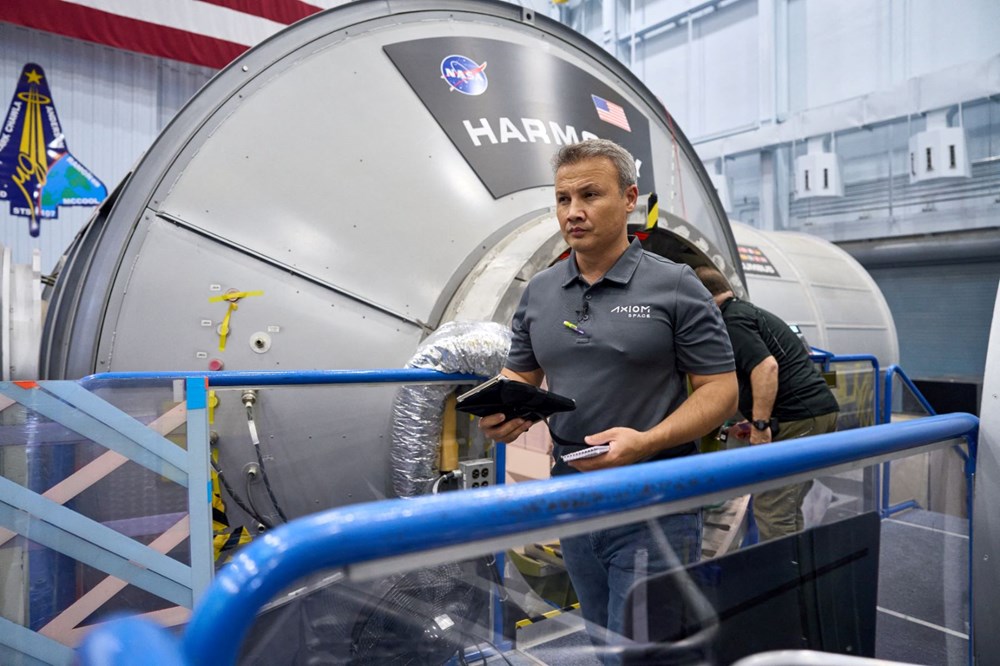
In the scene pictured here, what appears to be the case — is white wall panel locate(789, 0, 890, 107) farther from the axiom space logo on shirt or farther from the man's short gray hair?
the axiom space logo on shirt

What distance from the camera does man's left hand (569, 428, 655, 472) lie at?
4.39 ft

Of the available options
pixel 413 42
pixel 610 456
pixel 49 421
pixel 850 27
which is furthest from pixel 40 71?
pixel 850 27

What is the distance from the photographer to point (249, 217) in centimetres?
261

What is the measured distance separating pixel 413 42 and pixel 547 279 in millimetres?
1935

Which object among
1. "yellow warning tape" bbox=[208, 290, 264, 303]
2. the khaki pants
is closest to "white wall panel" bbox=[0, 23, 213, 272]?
"yellow warning tape" bbox=[208, 290, 264, 303]

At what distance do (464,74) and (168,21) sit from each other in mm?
5148

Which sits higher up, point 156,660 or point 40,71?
point 40,71

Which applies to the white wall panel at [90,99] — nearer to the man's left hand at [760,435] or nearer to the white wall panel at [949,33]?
the man's left hand at [760,435]

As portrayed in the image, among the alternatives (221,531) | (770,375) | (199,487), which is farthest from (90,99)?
(770,375)

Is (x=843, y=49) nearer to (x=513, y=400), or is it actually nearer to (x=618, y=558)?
(x=513, y=400)

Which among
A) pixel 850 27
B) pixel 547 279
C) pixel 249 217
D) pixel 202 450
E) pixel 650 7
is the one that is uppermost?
pixel 650 7

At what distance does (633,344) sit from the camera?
4.84 feet

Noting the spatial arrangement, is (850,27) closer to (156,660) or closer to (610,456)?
(610,456)

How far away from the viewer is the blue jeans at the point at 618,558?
90cm
